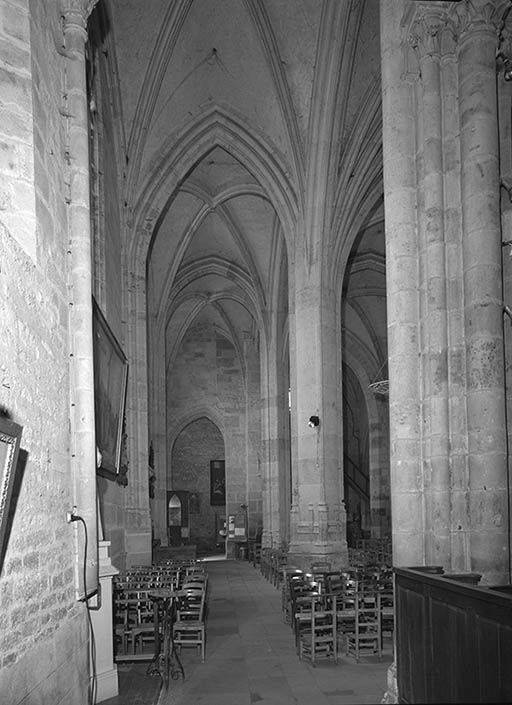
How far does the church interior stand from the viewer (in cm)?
640

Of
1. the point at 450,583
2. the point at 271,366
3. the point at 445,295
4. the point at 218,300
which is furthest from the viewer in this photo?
the point at 218,300

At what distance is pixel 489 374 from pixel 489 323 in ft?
1.71

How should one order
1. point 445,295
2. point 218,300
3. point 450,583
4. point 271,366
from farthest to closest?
point 218,300
point 271,366
point 445,295
point 450,583

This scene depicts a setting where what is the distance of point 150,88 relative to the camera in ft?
56.0

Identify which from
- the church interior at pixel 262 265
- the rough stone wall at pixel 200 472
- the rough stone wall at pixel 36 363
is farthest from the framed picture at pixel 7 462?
the rough stone wall at pixel 200 472

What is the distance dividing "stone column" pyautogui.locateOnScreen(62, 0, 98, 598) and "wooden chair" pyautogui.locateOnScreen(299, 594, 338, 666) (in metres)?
2.98

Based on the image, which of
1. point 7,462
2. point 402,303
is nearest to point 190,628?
point 402,303

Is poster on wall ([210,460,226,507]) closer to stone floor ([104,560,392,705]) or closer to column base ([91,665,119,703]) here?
stone floor ([104,560,392,705])

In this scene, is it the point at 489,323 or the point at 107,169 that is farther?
the point at 107,169

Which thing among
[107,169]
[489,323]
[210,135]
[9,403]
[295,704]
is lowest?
[295,704]

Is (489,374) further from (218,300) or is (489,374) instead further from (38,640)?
(218,300)

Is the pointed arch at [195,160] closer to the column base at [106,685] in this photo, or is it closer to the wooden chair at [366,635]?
the wooden chair at [366,635]

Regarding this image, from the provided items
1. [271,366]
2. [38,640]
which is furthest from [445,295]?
[271,366]

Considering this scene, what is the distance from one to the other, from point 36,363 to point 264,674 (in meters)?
4.92
